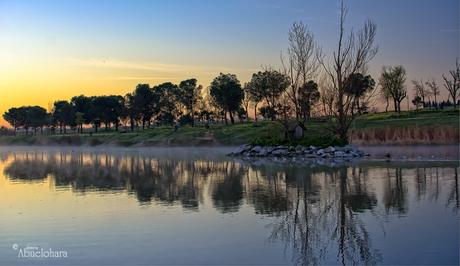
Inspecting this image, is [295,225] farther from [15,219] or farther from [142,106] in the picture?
[142,106]

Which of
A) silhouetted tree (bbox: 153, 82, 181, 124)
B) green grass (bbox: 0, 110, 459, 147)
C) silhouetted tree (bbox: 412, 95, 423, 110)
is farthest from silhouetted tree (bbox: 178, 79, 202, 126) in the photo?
silhouetted tree (bbox: 412, 95, 423, 110)

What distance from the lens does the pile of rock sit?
3334 centimetres

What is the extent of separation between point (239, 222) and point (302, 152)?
25.5 m

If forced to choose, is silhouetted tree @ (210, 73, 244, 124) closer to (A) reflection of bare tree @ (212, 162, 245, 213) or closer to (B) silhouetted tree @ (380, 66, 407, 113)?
(B) silhouetted tree @ (380, 66, 407, 113)

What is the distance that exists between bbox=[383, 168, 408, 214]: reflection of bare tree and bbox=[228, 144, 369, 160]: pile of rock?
42.1ft

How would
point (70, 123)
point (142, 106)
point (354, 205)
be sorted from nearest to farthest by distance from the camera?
point (354, 205), point (142, 106), point (70, 123)

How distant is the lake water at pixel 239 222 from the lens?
840 cm

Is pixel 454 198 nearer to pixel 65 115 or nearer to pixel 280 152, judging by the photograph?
pixel 280 152

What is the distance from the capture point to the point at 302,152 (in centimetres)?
3619

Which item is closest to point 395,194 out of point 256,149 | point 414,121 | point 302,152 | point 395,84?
point 302,152

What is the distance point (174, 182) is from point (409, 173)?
9.95 m

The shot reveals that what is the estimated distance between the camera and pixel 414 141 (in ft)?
145

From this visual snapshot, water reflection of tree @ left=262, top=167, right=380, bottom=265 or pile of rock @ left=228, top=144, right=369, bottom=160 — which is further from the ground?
pile of rock @ left=228, top=144, right=369, bottom=160

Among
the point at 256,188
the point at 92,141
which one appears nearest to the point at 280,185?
the point at 256,188
